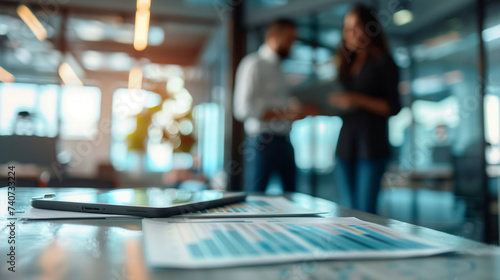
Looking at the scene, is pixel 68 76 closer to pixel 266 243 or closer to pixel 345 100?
pixel 345 100

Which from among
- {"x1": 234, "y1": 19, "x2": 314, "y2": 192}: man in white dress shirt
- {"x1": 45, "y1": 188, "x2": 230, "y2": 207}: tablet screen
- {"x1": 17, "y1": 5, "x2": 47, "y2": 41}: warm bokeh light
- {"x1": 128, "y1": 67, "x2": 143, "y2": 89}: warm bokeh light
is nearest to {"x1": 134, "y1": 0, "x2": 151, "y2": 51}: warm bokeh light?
{"x1": 128, "y1": 67, "x2": 143, "y2": 89}: warm bokeh light

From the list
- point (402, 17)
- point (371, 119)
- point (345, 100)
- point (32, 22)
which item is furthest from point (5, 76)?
point (371, 119)

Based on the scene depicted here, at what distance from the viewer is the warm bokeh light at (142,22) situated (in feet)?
11.5

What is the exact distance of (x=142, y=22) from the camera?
4.28m

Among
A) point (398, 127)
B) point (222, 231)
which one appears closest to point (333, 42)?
point (398, 127)

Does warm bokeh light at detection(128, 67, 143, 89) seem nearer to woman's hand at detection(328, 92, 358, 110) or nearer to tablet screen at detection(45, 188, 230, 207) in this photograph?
woman's hand at detection(328, 92, 358, 110)

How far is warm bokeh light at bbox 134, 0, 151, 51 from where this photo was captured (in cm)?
351

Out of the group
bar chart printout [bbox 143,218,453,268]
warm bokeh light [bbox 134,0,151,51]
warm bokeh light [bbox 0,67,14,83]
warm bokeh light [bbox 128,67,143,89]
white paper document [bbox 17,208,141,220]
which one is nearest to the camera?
bar chart printout [bbox 143,218,453,268]

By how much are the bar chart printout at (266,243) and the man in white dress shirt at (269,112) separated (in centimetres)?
159

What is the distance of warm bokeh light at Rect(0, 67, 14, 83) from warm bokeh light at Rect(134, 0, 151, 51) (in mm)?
2258

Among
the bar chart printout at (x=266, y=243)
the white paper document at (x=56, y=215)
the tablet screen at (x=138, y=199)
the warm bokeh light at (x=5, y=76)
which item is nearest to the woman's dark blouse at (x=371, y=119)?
the tablet screen at (x=138, y=199)

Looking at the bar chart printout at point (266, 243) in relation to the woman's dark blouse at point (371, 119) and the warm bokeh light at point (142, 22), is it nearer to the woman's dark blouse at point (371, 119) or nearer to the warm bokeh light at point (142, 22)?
the woman's dark blouse at point (371, 119)

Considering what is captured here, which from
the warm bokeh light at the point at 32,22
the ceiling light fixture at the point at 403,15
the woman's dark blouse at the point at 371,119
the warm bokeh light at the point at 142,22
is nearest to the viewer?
the woman's dark blouse at the point at 371,119

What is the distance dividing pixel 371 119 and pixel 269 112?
23.8 inches
